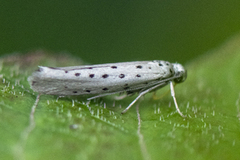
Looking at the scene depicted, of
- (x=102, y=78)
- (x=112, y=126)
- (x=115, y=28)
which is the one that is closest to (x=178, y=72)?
(x=102, y=78)

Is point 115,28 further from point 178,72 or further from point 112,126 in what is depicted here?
point 112,126

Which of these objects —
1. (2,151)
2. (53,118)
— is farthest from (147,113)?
(2,151)

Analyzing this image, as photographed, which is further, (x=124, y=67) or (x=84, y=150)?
(x=124, y=67)

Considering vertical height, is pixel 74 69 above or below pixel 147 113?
above

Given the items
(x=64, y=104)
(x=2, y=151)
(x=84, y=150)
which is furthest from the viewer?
(x=64, y=104)

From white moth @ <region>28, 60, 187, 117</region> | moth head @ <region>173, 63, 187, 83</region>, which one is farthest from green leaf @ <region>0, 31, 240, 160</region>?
moth head @ <region>173, 63, 187, 83</region>

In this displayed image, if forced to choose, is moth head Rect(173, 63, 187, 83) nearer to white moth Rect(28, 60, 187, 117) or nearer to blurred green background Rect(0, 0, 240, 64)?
white moth Rect(28, 60, 187, 117)

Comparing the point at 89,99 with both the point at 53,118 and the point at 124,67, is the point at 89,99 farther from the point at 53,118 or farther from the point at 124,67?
the point at 53,118
